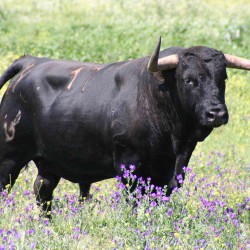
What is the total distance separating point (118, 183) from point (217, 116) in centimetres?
95

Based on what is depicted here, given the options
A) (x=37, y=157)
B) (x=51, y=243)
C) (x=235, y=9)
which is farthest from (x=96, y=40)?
(x=51, y=243)

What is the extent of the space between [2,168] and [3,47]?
774 cm

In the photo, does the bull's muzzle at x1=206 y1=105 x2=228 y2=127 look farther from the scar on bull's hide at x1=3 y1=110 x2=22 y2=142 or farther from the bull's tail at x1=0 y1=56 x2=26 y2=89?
the bull's tail at x1=0 y1=56 x2=26 y2=89

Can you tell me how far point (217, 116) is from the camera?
6.94m

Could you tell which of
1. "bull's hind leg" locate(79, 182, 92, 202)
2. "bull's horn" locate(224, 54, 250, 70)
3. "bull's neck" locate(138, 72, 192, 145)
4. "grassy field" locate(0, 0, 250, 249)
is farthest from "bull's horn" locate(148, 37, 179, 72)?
"bull's hind leg" locate(79, 182, 92, 202)

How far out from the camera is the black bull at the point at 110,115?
7.24 m

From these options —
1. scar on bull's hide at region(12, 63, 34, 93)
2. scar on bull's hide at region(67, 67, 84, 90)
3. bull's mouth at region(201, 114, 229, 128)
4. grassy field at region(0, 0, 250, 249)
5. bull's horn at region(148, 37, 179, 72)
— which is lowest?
grassy field at region(0, 0, 250, 249)

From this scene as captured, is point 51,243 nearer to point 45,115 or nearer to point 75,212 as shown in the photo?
point 75,212

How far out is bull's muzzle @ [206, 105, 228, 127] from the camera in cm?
694

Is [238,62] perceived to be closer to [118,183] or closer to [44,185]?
[118,183]

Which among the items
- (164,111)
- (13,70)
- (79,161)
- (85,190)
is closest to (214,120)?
(164,111)

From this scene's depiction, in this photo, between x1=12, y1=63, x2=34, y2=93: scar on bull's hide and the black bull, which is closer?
the black bull

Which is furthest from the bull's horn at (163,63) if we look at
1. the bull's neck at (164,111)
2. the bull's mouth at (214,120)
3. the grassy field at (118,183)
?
the grassy field at (118,183)

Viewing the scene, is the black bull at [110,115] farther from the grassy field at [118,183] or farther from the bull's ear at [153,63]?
the grassy field at [118,183]
